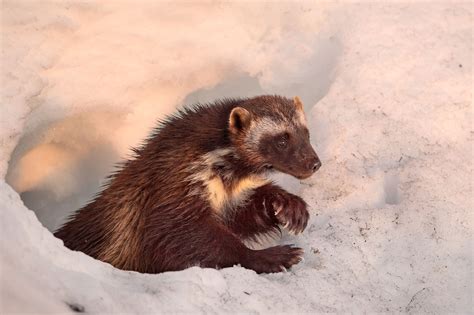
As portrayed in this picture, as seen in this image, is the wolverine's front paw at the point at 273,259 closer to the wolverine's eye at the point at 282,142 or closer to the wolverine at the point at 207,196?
the wolverine at the point at 207,196

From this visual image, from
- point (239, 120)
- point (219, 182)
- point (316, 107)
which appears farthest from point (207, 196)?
point (316, 107)

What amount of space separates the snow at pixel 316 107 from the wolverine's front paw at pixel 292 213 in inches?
2.7

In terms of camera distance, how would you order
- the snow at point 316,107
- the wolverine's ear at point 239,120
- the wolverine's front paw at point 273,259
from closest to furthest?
the wolverine's front paw at point 273,259 < the snow at point 316,107 < the wolverine's ear at point 239,120

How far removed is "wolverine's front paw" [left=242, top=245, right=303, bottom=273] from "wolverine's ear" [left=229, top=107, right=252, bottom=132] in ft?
2.05

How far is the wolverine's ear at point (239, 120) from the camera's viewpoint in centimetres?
346

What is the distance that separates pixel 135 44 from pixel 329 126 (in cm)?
138

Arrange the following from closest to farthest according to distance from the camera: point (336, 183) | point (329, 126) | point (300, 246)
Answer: point (300, 246)
point (336, 183)
point (329, 126)

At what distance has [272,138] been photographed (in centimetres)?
351

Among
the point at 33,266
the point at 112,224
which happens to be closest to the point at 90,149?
the point at 112,224

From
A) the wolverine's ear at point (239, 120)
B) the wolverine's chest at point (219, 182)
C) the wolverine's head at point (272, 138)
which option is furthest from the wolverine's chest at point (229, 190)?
the wolverine's ear at point (239, 120)

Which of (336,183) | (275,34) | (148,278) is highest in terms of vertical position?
(148,278)

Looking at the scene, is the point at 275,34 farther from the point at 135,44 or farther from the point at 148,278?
the point at 148,278

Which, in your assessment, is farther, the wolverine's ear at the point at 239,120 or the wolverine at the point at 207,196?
the wolverine's ear at the point at 239,120

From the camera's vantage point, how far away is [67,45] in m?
4.41
